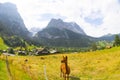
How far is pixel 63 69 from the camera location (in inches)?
797

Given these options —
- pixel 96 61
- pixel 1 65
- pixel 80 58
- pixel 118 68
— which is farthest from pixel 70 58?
pixel 1 65

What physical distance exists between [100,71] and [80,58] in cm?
2902

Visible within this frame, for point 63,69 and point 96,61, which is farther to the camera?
point 96,61

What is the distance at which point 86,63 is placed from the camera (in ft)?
313

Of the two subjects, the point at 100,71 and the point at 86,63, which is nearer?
the point at 100,71

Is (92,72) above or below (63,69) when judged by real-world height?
below

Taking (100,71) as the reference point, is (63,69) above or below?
above

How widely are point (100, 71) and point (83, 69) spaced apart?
17.6 feet

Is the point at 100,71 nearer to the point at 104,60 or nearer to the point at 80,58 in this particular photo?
the point at 104,60

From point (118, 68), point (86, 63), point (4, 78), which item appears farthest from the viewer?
point (86, 63)

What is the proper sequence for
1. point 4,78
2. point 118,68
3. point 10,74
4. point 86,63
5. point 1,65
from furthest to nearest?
point 86,63 → point 118,68 → point 1,65 → point 10,74 → point 4,78

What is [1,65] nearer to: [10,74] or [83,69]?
[10,74]

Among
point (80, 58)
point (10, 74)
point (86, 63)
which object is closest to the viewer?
point (10, 74)

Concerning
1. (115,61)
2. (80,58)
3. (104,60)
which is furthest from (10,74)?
(80,58)
